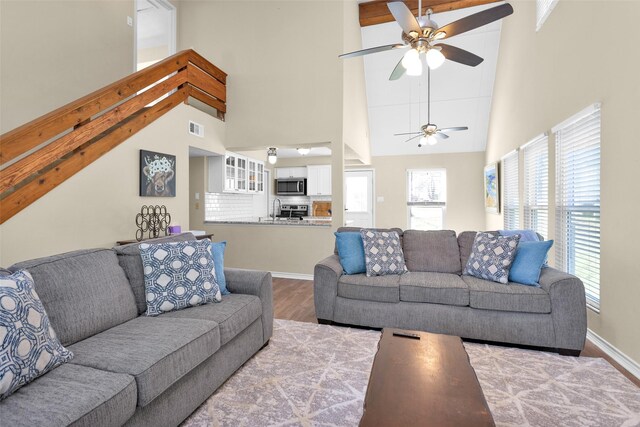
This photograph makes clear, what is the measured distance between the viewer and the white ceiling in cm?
582

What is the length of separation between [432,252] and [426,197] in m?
4.84

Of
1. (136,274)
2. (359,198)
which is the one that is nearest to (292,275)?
(136,274)

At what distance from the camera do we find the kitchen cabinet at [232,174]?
216 inches

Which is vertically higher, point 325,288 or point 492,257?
point 492,257

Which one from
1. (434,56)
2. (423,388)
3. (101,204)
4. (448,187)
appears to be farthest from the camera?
(448,187)

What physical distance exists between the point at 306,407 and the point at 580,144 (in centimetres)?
335

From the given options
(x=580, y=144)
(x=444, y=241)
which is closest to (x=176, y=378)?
(x=444, y=241)

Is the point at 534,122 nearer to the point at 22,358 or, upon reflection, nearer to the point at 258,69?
the point at 258,69

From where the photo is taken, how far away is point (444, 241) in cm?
341

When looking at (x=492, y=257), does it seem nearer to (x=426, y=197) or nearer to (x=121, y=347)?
(x=121, y=347)

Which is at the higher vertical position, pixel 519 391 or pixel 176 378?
pixel 176 378

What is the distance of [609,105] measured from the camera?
2.54 metres

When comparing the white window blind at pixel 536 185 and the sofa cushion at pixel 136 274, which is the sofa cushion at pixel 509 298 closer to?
the white window blind at pixel 536 185

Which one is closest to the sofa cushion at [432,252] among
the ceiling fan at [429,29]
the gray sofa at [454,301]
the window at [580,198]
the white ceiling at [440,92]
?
the gray sofa at [454,301]
